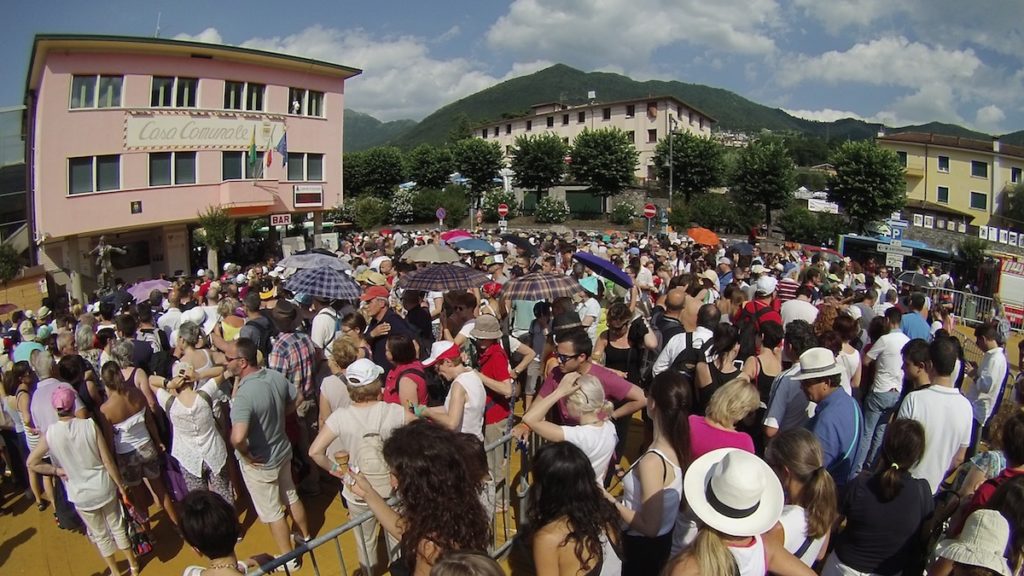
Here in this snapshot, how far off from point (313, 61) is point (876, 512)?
98.3 ft

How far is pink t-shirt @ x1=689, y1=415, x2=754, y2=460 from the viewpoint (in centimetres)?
352

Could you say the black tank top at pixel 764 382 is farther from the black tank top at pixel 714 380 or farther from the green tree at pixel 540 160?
the green tree at pixel 540 160

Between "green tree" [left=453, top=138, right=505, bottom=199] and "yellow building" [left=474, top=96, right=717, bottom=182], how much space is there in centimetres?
421

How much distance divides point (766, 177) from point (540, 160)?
1769 centimetres

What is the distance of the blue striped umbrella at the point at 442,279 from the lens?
7657mm

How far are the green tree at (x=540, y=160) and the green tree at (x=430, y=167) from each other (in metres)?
7.33

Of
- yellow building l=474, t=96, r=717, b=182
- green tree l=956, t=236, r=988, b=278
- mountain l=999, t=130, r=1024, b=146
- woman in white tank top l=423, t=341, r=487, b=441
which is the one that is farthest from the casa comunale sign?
mountain l=999, t=130, r=1024, b=146

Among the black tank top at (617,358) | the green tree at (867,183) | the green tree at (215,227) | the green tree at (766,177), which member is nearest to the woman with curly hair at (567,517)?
the black tank top at (617,358)

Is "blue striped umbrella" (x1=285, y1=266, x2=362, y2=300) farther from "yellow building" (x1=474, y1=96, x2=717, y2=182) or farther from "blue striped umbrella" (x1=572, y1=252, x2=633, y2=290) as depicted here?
"yellow building" (x1=474, y1=96, x2=717, y2=182)

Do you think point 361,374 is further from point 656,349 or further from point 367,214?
point 367,214

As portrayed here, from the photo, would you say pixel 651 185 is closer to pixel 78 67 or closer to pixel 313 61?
pixel 313 61

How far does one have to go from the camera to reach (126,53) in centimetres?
2294

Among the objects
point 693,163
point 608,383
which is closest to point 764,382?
point 608,383

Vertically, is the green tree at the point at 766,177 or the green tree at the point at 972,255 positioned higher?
the green tree at the point at 766,177
